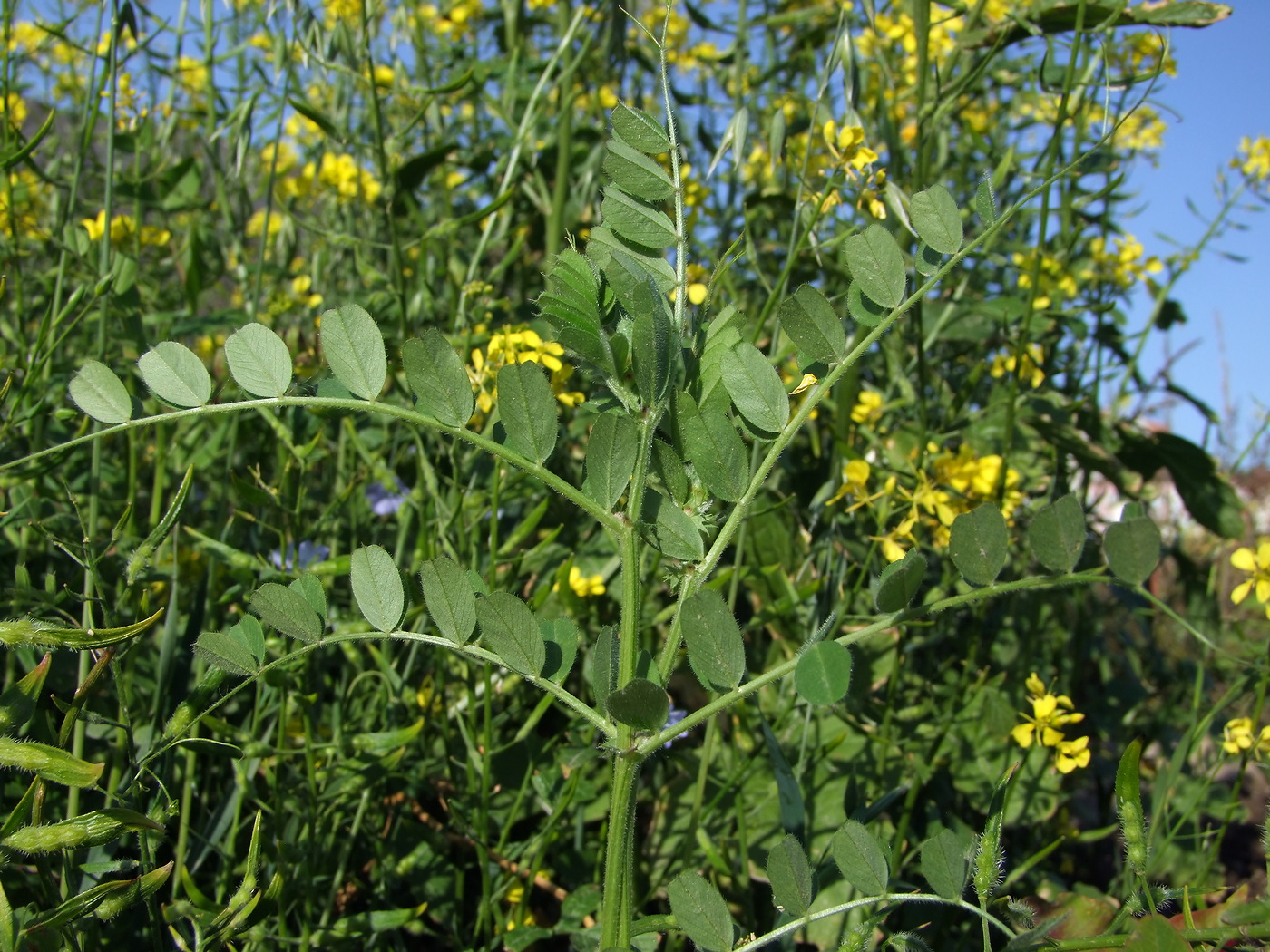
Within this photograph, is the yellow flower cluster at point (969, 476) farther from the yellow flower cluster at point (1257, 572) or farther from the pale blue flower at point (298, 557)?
the pale blue flower at point (298, 557)

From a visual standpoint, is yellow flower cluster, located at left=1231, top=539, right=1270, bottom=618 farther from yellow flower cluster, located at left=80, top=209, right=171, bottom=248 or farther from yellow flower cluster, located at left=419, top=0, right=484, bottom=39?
yellow flower cluster, located at left=419, top=0, right=484, bottom=39

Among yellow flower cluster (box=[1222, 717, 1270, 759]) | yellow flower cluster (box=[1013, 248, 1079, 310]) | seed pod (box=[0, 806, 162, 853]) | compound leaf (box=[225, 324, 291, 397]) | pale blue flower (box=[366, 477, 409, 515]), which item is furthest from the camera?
yellow flower cluster (box=[1013, 248, 1079, 310])

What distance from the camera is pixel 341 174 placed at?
171cm

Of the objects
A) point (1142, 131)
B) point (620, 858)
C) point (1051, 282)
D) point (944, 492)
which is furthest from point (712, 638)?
point (1142, 131)

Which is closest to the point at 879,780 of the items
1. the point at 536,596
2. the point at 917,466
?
the point at 917,466

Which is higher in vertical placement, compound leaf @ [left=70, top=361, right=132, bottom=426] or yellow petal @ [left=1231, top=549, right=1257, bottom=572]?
compound leaf @ [left=70, top=361, right=132, bottom=426]

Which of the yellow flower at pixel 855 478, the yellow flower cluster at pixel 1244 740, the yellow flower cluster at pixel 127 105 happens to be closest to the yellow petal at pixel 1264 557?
the yellow flower cluster at pixel 1244 740

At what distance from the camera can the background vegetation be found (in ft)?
2.04

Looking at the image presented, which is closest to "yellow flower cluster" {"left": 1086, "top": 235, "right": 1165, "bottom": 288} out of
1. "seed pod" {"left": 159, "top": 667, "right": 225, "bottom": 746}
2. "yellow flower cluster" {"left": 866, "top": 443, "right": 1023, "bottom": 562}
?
"yellow flower cluster" {"left": 866, "top": 443, "right": 1023, "bottom": 562}

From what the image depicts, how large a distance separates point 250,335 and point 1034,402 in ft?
3.56

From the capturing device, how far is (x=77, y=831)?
56cm

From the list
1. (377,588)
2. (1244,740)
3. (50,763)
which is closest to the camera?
(50,763)

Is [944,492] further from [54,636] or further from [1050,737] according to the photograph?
[54,636]

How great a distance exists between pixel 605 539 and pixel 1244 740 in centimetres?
83
